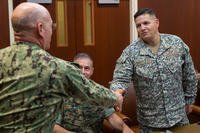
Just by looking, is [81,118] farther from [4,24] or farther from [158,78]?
[4,24]

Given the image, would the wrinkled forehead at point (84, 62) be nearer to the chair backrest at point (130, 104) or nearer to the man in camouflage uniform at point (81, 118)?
the man in camouflage uniform at point (81, 118)

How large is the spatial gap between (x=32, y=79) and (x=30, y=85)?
0.09 ft

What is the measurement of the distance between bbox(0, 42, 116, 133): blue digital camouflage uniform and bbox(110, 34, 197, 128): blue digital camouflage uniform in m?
1.00

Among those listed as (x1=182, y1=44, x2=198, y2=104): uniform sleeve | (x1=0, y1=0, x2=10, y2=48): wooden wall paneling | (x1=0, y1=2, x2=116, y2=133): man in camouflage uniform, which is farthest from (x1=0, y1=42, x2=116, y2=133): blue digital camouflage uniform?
(x1=0, y1=0, x2=10, y2=48): wooden wall paneling

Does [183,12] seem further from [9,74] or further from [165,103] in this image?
[9,74]

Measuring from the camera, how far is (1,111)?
154 centimetres

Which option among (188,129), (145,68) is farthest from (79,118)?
(188,129)

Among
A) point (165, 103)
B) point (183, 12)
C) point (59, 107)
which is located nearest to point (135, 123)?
point (165, 103)

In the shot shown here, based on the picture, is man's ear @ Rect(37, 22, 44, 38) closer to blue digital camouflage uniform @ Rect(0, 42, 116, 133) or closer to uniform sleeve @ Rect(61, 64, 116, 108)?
Result: blue digital camouflage uniform @ Rect(0, 42, 116, 133)

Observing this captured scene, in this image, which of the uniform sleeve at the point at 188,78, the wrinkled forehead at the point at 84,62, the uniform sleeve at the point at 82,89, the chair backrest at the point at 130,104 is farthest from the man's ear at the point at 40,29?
the chair backrest at the point at 130,104

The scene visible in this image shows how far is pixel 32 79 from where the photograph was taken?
1.51 m

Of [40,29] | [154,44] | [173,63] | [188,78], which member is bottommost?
[188,78]

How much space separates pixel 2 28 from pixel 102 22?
41.1 inches

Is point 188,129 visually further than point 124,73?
No
